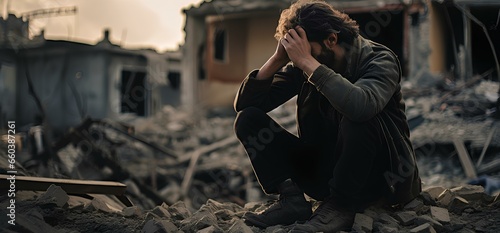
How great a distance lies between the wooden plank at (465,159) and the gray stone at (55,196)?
6.24 m

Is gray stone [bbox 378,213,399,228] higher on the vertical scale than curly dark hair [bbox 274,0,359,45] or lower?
lower

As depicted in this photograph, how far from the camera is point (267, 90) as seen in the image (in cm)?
280

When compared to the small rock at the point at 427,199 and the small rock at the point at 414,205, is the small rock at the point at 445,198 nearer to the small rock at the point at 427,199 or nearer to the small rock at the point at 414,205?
the small rock at the point at 427,199

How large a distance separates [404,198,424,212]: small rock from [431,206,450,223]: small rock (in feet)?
0.22

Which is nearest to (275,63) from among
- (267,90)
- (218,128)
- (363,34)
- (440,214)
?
(267,90)

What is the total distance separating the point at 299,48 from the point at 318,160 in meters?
0.63

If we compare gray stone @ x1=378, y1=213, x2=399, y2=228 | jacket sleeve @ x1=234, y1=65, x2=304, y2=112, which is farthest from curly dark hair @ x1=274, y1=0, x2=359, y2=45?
gray stone @ x1=378, y1=213, x2=399, y2=228

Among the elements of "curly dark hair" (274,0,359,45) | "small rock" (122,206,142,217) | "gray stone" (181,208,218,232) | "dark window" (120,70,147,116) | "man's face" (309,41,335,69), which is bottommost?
"dark window" (120,70,147,116)

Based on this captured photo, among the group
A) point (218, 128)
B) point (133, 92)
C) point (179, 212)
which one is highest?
point (179, 212)

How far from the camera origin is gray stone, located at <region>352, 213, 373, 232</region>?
249 cm

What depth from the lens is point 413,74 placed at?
1200 cm

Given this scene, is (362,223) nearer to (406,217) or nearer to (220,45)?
(406,217)

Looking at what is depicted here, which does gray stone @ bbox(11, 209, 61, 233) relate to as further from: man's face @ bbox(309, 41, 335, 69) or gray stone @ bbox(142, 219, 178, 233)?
man's face @ bbox(309, 41, 335, 69)

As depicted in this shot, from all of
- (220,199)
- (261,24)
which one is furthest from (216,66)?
(220,199)
